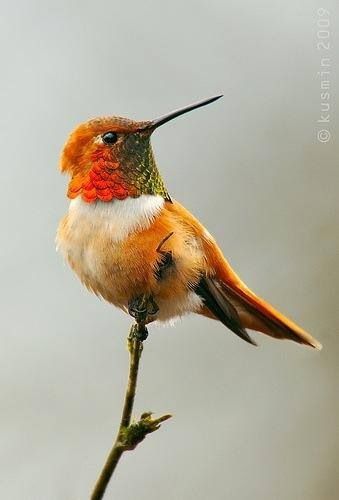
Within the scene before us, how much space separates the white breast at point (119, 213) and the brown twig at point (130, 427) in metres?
0.17

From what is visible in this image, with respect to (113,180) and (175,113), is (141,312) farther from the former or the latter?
(175,113)

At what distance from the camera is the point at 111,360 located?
2611 mm

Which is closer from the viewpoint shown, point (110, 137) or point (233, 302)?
point (110, 137)

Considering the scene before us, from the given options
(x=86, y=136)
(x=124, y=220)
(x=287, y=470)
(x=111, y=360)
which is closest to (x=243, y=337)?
(x=124, y=220)

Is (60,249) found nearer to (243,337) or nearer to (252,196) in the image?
(243,337)

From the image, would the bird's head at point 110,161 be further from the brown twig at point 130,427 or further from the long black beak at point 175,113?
the brown twig at point 130,427

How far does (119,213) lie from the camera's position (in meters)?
1.16

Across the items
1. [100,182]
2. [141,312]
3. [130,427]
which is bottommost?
[130,427]

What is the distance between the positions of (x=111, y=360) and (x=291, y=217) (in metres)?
0.78

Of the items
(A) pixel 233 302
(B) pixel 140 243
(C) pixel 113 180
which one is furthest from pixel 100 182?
(A) pixel 233 302

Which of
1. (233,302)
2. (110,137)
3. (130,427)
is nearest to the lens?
(130,427)

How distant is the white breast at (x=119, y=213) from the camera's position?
3.73 feet

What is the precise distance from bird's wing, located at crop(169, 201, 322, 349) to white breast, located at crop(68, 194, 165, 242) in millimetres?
52

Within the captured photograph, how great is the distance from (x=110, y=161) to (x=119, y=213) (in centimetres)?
8
